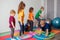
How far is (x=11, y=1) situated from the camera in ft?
17.7

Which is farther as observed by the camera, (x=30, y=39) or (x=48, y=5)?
(x=48, y=5)

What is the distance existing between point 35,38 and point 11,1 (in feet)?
5.82

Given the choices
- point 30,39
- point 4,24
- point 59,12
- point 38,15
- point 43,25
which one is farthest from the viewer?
point 59,12

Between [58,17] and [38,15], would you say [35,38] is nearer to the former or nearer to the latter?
[38,15]

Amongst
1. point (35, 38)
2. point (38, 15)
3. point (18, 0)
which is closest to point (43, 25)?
point (35, 38)

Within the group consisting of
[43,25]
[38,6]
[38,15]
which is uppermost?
[38,6]

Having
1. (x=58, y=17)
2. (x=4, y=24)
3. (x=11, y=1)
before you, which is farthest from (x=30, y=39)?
(x=58, y=17)

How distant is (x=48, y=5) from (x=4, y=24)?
2328 mm

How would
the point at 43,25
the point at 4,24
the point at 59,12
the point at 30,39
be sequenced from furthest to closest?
the point at 59,12 < the point at 4,24 < the point at 43,25 < the point at 30,39

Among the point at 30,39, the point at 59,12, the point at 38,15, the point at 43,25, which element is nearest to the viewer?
the point at 30,39

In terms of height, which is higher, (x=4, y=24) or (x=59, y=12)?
(x=59, y=12)

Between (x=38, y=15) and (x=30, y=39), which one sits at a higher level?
(x=38, y=15)

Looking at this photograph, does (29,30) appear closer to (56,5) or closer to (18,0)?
(18,0)

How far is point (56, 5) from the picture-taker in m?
6.33
